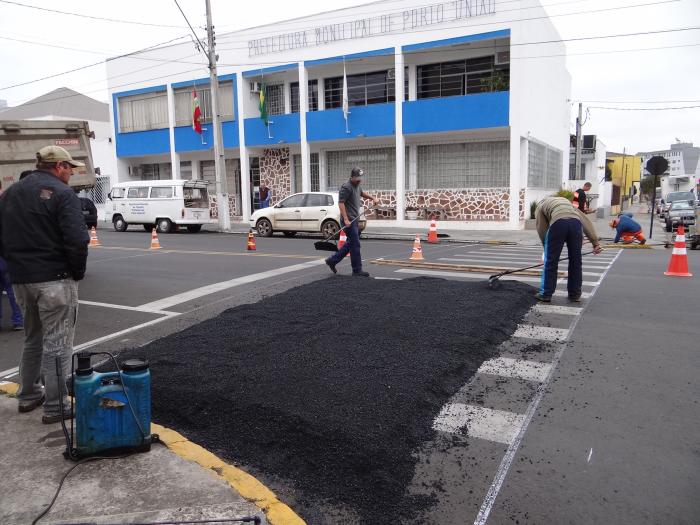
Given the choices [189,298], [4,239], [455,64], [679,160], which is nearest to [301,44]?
[455,64]

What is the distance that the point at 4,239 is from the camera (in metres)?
4.03

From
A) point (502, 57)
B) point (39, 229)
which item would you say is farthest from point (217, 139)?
point (39, 229)

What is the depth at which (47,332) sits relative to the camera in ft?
13.3

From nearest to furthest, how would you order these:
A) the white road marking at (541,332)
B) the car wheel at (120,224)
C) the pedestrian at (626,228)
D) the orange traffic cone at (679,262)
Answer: the white road marking at (541,332) < the orange traffic cone at (679,262) < the pedestrian at (626,228) < the car wheel at (120,224)

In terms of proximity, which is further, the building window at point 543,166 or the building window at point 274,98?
the building window at point 274,98

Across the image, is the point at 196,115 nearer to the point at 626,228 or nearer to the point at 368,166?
the point at 368,166

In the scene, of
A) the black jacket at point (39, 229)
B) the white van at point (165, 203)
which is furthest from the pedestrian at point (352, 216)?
the white van at point (165, 203)

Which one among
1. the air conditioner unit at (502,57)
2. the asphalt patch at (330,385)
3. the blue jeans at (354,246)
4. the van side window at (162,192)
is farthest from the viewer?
the van side window at (162,192)

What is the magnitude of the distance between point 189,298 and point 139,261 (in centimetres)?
535

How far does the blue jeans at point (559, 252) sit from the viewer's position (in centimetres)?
765

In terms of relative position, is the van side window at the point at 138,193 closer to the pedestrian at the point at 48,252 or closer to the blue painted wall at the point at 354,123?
the blue painted wall at the point at 354,123

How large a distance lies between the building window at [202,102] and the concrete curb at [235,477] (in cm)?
2521

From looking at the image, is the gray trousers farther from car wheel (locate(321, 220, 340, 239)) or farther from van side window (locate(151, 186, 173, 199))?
van side window (locate(151, 186, 173, 199))

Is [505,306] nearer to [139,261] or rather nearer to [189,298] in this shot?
[189,298]
